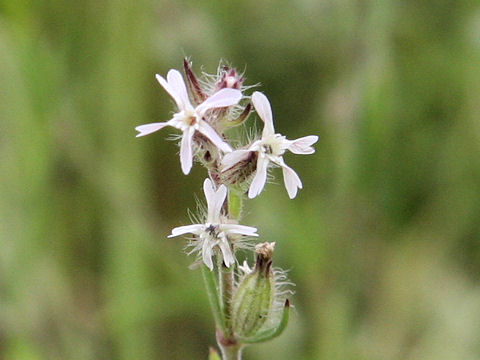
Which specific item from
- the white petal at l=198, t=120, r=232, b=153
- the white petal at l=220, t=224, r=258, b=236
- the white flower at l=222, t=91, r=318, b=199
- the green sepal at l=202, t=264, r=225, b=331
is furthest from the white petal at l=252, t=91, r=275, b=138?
the green sepal at l=202, t=264, r=225, b=331

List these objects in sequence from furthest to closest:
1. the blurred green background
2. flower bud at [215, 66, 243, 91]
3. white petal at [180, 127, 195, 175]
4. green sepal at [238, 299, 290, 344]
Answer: the blurred green background → green sepal at [238, 299, 290, 344] → flower bud at [215, 66, 243, 91] → white petal at [180, 127, 195, 175]

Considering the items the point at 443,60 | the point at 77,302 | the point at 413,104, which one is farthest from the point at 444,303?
the point at 77,302

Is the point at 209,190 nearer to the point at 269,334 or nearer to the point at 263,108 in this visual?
the point at 263,108

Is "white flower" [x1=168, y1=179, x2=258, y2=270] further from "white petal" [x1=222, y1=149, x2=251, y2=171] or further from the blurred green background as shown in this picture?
the blurred green background

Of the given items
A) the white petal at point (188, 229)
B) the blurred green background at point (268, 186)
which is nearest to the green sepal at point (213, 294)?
the white petal at point (188, 229)

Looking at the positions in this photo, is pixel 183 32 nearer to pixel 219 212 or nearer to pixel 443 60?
pixel 443 60
